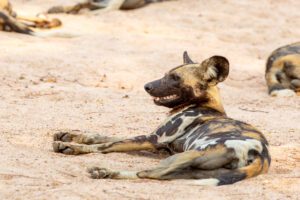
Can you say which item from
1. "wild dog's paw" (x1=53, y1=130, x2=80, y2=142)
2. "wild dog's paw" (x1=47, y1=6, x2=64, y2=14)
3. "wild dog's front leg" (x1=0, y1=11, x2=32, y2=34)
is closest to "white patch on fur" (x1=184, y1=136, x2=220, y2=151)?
"wild dog's paw" (x1=53, y1=130, x2=80, y2=142)

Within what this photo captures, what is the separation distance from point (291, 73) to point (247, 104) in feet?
3.05

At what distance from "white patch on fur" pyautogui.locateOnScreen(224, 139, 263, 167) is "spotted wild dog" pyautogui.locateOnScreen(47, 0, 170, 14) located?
7086 mm

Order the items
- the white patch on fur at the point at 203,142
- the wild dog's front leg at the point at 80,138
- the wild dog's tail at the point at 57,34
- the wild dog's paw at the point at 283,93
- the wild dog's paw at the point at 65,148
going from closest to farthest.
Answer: the white patch on fur at the point at 203,142 < the wild dog's paw at the point at 65,148 < the wild dog's front leg at the point at 80,138 < the wild dog's paw at the point at 283,93 < the wild dog's tail at the point at 57,34

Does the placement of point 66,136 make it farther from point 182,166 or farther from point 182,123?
point 182,166

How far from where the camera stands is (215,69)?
5484 mm

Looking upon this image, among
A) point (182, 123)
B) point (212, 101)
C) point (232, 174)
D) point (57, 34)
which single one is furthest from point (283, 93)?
point (232, 174)

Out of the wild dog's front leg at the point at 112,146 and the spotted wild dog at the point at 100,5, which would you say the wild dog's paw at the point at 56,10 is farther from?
the wild dog's front leg at the point at 112,146

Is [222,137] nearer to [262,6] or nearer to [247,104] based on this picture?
[247,104]

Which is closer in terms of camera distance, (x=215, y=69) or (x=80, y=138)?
(x=215, y=69)

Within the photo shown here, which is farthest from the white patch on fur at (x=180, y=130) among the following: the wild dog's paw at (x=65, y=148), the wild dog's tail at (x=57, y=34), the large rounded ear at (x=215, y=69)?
the wild dog's tail at (x=57, y=34)

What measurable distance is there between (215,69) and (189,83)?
18cm

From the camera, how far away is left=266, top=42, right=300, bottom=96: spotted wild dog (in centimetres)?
855

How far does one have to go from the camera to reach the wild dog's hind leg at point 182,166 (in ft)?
15.5

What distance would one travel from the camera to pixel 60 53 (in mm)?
9109
